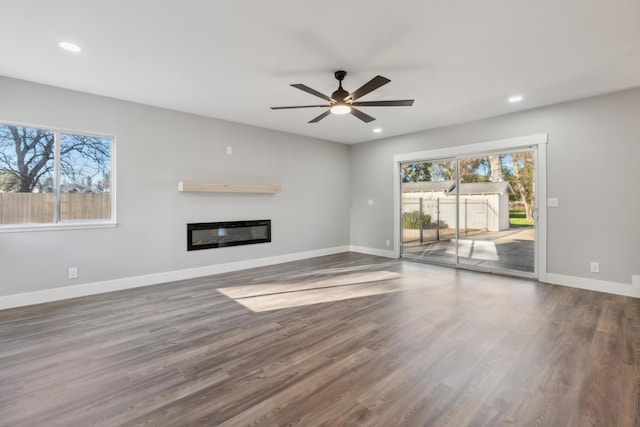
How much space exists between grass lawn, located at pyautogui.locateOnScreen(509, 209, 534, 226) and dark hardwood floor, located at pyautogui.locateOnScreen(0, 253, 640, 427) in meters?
1.33

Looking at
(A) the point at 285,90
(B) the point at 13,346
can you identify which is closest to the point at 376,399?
(B) the point at 13,346

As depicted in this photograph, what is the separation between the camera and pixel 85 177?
3.98m

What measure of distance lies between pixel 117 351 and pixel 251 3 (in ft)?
9.62

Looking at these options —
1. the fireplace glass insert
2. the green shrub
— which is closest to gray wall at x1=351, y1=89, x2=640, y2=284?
the green shrub

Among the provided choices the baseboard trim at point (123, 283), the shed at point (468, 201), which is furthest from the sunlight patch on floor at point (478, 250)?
the baseboard trim at point (123, 283)

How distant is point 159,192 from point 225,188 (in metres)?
0.98

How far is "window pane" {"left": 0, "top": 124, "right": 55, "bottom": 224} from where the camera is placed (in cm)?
345

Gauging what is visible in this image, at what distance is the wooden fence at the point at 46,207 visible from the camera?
11.3 feet

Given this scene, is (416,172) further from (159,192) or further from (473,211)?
(159,192)

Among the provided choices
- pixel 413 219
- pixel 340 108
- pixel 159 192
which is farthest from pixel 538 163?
Result: pixel 159 192

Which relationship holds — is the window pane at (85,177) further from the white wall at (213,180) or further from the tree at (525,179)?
the tree at (525,179)

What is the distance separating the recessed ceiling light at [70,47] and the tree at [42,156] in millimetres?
1477

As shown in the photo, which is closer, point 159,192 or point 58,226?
point 58,226

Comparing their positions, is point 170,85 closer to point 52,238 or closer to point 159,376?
point 52,238
